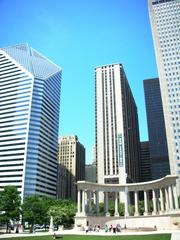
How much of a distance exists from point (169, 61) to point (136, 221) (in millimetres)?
103057

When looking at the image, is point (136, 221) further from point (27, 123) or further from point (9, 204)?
point (27, 123)

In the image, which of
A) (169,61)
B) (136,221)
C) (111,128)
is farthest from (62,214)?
(169,61)

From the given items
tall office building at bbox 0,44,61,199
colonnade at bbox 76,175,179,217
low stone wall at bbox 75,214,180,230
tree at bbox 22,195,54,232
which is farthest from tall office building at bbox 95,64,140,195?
tree at bbox 22,195,54,232

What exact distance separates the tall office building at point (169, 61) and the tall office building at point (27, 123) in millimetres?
77522

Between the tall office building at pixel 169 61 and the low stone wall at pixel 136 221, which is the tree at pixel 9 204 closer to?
the low stone wall at pixel 136 221

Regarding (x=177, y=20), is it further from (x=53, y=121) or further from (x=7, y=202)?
(x=7, y=202)

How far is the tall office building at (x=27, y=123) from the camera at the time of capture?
15312cm

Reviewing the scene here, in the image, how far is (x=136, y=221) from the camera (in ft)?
241

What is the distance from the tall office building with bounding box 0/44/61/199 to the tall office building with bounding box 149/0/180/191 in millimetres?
77522

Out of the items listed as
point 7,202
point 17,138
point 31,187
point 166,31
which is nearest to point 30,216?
point 7,202

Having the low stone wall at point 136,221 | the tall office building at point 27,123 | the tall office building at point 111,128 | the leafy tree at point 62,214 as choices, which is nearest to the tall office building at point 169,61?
the tall office building at point 111,128

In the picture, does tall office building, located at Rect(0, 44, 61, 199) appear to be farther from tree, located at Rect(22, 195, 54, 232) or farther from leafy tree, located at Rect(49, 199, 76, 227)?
tree, located at Rect(22, 195, 54, 232)

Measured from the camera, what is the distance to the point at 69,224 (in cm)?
8469

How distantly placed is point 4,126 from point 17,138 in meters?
15.1
